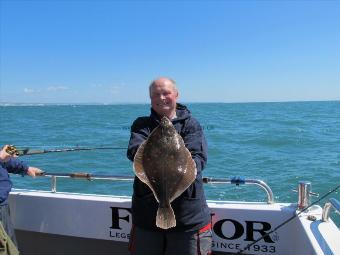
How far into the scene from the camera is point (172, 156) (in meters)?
2.66

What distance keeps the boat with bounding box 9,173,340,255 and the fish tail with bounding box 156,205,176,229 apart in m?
1.04

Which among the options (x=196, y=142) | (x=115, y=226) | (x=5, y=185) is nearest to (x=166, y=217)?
(x=196, y=142)

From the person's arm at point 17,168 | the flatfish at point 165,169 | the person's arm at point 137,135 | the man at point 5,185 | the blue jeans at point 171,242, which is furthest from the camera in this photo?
the person's arm at point 17,168

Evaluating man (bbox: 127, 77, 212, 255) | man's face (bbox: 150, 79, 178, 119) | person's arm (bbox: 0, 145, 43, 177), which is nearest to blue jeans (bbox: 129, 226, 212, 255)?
man (bbox: 127, 77, 212, 255)

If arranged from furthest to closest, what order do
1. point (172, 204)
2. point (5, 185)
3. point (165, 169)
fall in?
1. point (5, 185)
2. point (172, 204)
3. point (165, 169)

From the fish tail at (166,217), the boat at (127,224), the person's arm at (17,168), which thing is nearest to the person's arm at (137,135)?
the fish tail at (166,217)

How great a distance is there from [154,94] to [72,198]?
1.83m

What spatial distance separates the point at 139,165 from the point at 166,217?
1.30 ft

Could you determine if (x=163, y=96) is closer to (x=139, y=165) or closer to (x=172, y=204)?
(x=139, y=165)

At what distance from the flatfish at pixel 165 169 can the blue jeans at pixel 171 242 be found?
34 centimetres

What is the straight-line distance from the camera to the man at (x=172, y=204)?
114 inches

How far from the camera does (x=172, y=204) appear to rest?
2875 mm

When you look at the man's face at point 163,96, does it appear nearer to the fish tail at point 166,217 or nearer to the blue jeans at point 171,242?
the fish tail at point 166,217

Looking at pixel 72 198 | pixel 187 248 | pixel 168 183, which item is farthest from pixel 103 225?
pixel 168 183
